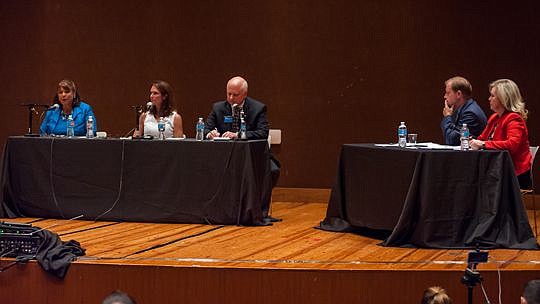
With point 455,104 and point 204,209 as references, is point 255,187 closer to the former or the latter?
point 204,209

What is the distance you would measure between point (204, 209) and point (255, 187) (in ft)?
1.50

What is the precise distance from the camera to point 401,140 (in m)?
6.12

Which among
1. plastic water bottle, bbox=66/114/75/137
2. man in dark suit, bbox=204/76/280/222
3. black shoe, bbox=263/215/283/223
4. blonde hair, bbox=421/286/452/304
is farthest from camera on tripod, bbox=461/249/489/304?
plastic water bottle, bbox=66/114/75/137

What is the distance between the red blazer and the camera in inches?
224

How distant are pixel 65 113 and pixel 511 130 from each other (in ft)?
12.6

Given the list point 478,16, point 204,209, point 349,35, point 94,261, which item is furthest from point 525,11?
point 94,261

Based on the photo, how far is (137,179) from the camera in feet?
21.7

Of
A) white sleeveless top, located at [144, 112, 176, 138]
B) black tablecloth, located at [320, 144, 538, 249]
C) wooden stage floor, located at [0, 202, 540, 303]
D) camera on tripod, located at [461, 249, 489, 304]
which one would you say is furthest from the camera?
white sleeveless top, located at [144, 112, 176, 138]

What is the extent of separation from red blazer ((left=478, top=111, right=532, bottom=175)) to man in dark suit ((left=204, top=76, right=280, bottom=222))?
1856 mm

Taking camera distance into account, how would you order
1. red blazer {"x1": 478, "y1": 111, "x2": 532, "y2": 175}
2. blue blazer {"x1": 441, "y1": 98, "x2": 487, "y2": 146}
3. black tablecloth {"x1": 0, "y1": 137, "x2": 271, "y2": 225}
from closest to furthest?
red blazer {"x1": 478, "y1": 111, "x2": 532, "y2": 175} → blue blazer {"x1": 441, "y1": 98, "x2": 487, "y2": 146} → black tablecloth {"x1": 0, "y1": 137, "x2": 271, "y2": 225}

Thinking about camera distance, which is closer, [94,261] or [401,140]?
[94,261]

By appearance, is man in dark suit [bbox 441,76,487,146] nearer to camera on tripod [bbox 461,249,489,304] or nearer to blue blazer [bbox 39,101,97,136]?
camera on tripod [bbox 461,249,489,304]

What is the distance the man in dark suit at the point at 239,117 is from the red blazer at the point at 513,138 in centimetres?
186

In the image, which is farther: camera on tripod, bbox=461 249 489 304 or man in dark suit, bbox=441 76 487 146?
man in dark suit, bbox=441 76 487 146
